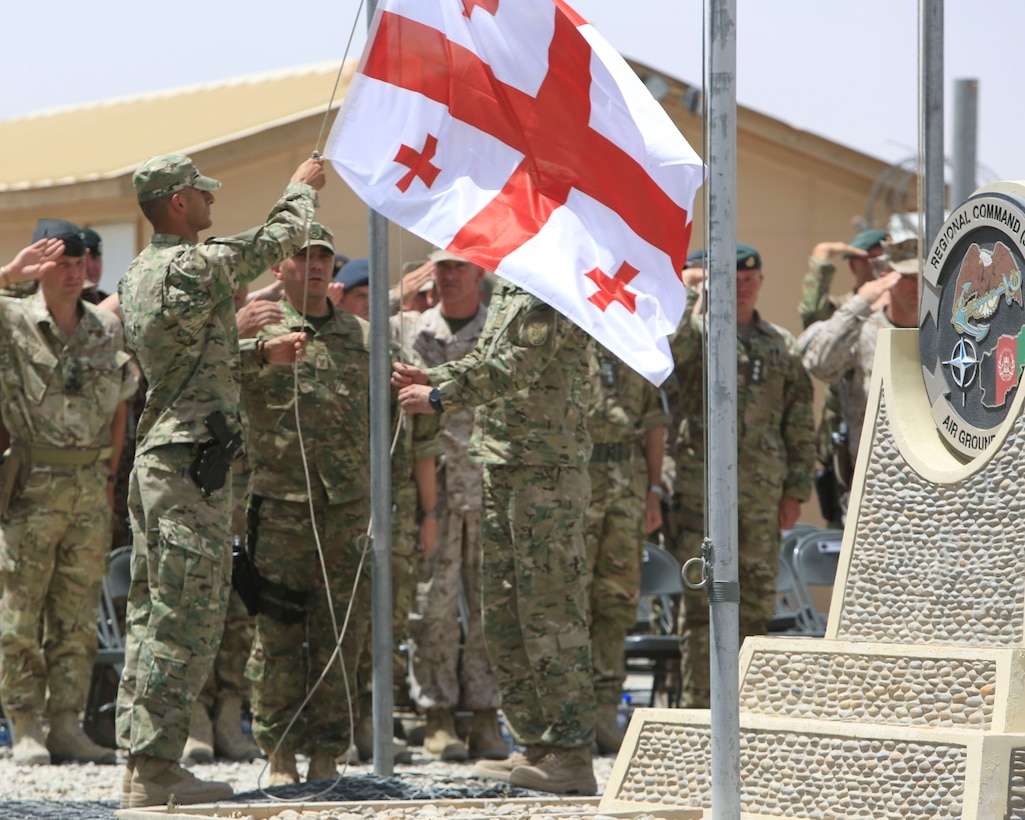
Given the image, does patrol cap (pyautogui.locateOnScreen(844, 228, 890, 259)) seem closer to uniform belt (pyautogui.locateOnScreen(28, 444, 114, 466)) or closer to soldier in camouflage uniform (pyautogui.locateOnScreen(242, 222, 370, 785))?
soldier in camouflage uniform (pyautogui.locateOnScreen(242, 222, 370, 785))

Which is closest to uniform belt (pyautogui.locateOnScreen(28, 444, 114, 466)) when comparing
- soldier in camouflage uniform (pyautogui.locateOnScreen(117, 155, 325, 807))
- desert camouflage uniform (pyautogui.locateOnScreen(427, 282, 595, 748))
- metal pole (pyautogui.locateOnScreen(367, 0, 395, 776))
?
soldier in camouflage uniform (pyautogui.locateOnScreen(117, 155, 325, 807))

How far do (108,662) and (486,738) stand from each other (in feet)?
6.23

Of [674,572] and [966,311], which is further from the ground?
[966,311]

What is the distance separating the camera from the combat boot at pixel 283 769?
23.9 feet

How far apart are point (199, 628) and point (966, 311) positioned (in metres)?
2.96

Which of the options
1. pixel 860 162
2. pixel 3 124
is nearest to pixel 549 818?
pixel 860 162

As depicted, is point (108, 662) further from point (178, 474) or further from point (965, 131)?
point (965, 131)

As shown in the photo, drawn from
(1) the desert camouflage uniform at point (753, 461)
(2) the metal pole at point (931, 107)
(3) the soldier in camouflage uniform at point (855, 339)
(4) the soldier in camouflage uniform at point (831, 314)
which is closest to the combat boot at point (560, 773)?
(1) the desert camouflage uniform at point (753, 461)

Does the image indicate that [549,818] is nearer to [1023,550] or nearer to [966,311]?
[1023,550]

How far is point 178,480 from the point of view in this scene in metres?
6.45

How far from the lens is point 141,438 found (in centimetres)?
667

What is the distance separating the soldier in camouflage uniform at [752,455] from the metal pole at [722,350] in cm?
430

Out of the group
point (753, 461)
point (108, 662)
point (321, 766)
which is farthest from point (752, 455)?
point (108, 662)

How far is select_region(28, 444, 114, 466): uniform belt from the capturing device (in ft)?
27.5
